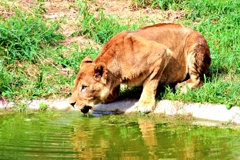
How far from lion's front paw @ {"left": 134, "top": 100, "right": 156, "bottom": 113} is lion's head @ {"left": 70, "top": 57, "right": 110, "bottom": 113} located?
23.7 inches

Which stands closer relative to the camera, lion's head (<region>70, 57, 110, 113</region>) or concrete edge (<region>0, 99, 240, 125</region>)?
concrete edge (<region>0, 99, 240, 125</region>)

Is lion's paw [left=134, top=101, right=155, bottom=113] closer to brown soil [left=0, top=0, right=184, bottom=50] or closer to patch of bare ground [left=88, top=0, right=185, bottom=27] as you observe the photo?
brown soil [left=0, top=0, right=184, bottom=50]

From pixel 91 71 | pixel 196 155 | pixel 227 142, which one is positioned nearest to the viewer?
pixel 196 155

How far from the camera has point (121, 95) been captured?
34.5ft

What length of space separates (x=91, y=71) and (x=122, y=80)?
1.93 feet

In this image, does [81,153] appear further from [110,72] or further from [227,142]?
[110,72]

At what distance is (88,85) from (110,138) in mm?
1529

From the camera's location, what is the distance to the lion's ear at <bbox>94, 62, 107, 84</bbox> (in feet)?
31.2

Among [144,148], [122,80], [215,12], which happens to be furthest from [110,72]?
[215,12]

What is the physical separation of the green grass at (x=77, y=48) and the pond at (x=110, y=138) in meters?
0.79

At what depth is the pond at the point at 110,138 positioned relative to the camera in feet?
24.0

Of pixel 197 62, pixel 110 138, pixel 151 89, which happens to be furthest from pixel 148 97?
pixel 110 138

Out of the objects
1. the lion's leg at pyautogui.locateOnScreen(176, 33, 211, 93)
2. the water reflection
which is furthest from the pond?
the lion's leg at pyautogui.locateOnScreen(176, 33, 211, 93)

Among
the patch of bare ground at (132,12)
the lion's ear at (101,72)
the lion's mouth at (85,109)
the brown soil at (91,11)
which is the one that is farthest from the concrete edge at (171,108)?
the patch of bare ground at (132,12)
